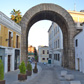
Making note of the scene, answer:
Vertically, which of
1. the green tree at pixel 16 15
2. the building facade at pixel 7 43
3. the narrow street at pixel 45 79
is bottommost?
the narrow street at pixel 45 79

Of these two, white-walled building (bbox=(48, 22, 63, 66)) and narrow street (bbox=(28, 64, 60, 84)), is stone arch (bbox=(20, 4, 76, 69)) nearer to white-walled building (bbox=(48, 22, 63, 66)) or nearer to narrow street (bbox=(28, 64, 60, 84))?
white-walled building (bbox=(48, 22, 63, 66))

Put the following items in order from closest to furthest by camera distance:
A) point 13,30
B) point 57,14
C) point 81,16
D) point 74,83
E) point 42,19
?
point 74,83 → point 13,30 → point 57,14 → point 42,19 → point 81,16

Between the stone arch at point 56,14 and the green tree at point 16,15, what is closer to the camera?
the stone arch at point 56,14

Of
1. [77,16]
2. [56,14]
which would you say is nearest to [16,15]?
[56,14]

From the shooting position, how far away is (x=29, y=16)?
1145 inches

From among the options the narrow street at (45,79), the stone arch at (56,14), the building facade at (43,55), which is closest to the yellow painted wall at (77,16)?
the stone arch at (56,14)

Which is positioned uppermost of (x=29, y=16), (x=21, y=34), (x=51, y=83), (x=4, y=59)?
(x=29, y=16)

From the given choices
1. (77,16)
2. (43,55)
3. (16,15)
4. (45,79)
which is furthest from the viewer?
(43,55)

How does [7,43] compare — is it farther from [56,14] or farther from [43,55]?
[43,55]

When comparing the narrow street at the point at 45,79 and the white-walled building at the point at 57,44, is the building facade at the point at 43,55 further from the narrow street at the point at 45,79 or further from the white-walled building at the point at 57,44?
the narrow street at the point at 45,79

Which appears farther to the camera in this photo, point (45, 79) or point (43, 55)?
point (43, 55)

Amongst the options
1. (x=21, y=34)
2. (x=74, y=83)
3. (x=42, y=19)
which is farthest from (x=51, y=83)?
(x=42, y=19)

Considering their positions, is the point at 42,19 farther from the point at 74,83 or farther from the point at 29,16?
the point at 74,83

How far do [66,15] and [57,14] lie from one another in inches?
80.3
